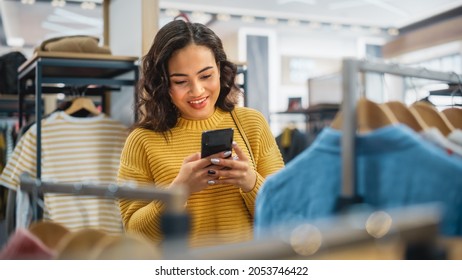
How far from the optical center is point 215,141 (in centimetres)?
104

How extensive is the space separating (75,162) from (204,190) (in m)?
0.92

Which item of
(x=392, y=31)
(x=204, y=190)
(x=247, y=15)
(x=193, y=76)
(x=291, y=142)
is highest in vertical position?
(x=247, y=15)

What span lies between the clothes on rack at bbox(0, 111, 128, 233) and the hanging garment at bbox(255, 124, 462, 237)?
1127 millimetres

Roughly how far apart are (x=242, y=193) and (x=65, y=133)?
0.99 meters

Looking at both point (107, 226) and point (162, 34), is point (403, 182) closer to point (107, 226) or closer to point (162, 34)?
point (162, 34)

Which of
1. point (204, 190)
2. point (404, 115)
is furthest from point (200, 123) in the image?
point (404, 115)

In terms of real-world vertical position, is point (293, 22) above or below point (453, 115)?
above

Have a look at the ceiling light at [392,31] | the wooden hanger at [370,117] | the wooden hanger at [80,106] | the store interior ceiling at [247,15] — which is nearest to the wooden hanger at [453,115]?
the wooden hanger at [370,117]

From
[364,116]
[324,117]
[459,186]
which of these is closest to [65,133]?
[364,116]

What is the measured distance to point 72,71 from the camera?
6.93ft

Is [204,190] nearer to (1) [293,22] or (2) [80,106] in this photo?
(2) [80,106]

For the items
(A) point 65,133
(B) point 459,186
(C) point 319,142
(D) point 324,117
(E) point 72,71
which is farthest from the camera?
(D) point 324,117

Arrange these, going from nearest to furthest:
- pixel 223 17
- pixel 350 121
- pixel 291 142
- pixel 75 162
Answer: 1. pixel 350 121
2. pixel 75 162
3. pixel 291 142
4. pixel 223 17

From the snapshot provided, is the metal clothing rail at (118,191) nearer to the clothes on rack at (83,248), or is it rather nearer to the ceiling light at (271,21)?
the clothes on rack at (83,248)
